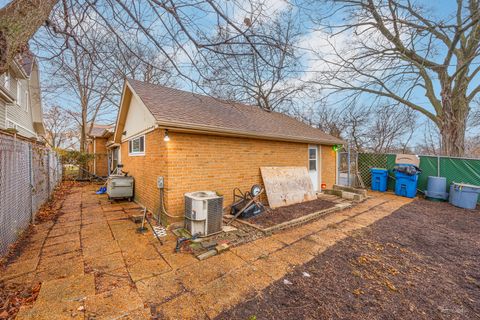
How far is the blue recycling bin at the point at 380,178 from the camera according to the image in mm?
9430

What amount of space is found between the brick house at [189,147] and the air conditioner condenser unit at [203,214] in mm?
783

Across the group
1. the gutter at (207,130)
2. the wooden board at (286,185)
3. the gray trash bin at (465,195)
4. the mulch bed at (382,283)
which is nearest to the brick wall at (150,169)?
the gutter at (207,130)

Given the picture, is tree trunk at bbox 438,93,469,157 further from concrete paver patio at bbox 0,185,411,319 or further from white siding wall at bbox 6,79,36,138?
white siding wall at bbox 6,79,36,138

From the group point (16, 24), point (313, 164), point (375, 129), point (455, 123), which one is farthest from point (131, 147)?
point (375, 129)

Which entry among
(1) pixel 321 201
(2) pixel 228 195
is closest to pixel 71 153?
(2) pixel 228 195

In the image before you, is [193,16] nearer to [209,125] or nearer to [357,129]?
[209,125]

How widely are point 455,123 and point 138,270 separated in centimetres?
1389

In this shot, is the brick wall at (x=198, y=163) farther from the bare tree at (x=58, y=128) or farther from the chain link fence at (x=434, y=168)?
the bare tree at (x=58, y=128)

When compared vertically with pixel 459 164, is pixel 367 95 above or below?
above

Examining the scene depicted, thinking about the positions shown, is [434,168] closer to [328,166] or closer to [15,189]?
[328,166]

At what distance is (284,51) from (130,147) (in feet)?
23.0

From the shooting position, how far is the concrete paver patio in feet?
7.30

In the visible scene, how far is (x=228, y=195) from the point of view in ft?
18.9

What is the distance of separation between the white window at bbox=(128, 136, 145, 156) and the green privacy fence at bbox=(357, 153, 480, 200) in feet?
35.3
